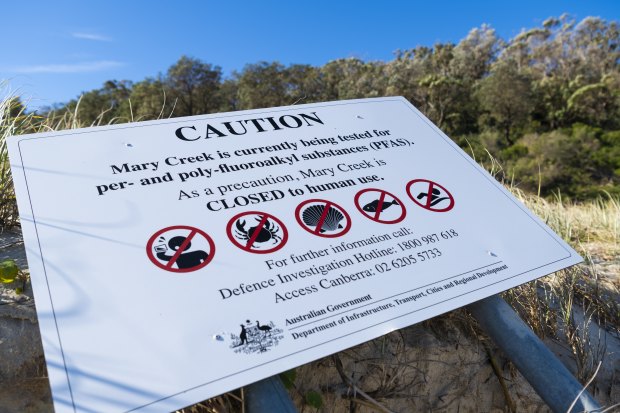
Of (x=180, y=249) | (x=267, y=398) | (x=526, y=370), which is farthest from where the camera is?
(x=526, y=370)

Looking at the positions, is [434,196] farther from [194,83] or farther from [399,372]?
[194,83]

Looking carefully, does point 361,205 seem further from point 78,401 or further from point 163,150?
point 78,401

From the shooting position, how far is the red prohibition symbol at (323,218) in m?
2.02

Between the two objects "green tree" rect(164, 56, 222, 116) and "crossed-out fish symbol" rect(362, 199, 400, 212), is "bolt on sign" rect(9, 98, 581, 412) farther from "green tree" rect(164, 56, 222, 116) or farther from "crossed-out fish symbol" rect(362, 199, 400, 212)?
"green tree" rect(164, 56, 222, 116)

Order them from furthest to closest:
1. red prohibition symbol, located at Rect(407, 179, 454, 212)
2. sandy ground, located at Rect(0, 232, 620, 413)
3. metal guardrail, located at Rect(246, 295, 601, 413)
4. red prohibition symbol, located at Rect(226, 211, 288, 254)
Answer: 1. red prohibition symbol, located at Rect(407, 179, 454, 212)
2. sandy ground, located at Rect(0, 232, 620, 413)
3. red prohibition symbol, located at Rect(226, 211, 288, 254)
4. metal guardrail, located at Rect(246, 295, 601, 413)

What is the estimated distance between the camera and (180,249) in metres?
1.77

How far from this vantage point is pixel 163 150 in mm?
2168

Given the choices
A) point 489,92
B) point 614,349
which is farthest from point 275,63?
point 614,349

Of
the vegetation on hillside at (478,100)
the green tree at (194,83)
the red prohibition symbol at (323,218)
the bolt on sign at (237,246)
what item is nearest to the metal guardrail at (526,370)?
the bolt on sign at (237,246)

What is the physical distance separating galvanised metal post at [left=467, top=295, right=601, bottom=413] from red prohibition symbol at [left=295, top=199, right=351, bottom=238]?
677 millimetres

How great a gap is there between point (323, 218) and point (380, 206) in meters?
0.31

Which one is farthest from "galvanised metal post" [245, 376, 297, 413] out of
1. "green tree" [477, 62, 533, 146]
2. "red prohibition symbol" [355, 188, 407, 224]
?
"green tree" [477, 62, 533, 146]

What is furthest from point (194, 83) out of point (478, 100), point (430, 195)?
point (430, 195)

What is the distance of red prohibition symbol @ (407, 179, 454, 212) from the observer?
2.37 m
